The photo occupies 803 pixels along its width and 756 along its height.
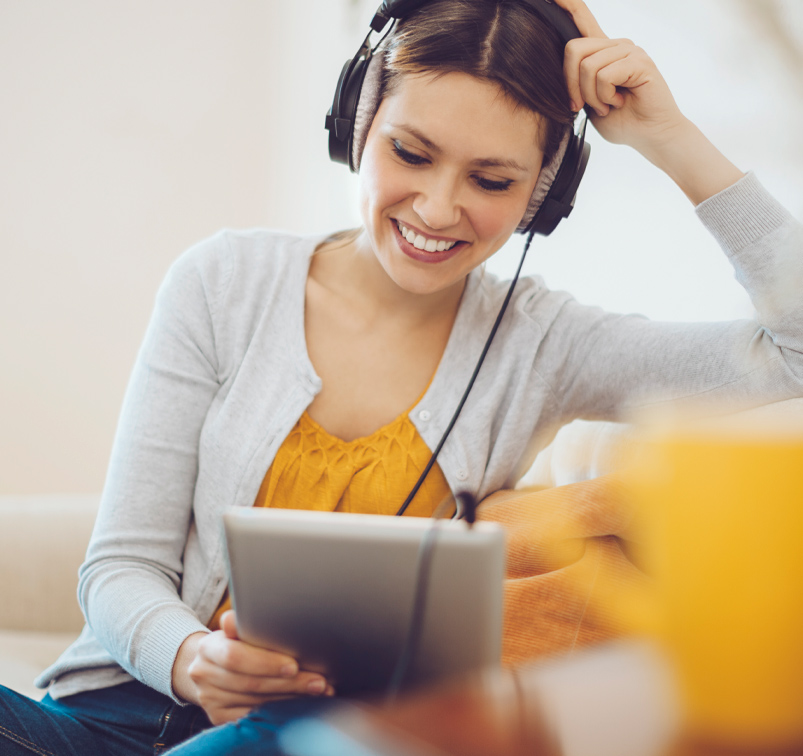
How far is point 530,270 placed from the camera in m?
1.44

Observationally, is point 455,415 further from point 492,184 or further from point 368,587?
point 368,587

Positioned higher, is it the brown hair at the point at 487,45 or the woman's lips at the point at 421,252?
the brown hair at the point at 487,45

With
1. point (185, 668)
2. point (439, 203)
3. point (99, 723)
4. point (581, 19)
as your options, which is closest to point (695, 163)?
point (581, 19)

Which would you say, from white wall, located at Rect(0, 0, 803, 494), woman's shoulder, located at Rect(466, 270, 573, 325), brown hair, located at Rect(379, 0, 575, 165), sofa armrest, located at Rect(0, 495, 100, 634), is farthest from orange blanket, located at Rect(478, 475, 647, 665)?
white wall, located at Rect(0, 0, 803, 494)

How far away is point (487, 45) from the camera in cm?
84

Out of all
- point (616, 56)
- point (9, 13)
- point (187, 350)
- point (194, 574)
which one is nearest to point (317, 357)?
point (187, 350)

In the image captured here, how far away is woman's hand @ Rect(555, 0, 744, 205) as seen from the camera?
88 centimetres

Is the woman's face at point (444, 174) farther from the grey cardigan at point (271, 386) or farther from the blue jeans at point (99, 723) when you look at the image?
the blue jeans at point (99, 723)

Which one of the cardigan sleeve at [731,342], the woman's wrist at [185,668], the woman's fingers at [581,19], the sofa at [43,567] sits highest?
the woman's fingers at [581,19]

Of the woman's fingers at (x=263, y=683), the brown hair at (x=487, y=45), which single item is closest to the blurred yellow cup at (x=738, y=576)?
the woman's fingers at (x=263, y=683)

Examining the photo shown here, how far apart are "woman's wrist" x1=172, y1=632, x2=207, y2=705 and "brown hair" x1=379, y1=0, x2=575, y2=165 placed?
67cm

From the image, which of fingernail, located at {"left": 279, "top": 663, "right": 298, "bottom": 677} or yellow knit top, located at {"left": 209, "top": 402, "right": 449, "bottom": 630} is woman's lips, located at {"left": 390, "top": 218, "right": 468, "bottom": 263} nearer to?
yellow knit top, located at {"left": 209, "top": 402, "right": 449, "bottom": 630}

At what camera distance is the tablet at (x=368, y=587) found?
1.37ft

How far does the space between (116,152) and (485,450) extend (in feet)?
5.81
